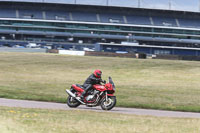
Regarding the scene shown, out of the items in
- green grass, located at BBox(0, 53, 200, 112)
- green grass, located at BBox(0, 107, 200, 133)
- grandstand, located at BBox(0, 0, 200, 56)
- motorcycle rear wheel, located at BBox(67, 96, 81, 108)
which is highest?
grandstand, located at BBox(0, 0, 200, 56)

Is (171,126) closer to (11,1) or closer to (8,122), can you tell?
(8,122)

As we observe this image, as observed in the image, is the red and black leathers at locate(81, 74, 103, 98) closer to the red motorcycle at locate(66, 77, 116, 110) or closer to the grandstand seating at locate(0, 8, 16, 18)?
the red motorcycle at locate(66, 77, 116, 110)

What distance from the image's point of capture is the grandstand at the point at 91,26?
→ 365 feet

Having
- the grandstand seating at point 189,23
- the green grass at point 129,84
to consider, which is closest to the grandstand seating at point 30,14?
the grandstand seating at point 189,23

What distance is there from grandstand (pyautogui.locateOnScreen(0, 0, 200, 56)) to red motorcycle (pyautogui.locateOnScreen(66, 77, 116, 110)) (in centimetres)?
9152

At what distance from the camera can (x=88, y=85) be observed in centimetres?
1869

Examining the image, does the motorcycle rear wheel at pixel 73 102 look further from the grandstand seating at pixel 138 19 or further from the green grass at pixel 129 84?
the grandstand seating at pixel 138 19

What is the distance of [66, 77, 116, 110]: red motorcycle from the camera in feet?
60.2

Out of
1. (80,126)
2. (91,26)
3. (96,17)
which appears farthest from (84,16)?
(80,126)

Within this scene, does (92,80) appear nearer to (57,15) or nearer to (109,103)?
(109,103)

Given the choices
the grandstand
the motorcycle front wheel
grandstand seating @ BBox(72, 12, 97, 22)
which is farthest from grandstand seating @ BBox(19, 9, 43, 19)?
the motorcycle front wheel

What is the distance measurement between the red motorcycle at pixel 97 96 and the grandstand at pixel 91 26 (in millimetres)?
91517

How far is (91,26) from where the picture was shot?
113 metres

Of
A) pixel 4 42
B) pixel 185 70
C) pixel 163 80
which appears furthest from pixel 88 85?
pixel 4 42
